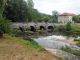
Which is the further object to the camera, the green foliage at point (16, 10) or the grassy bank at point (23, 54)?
the green foliage at point (16, 10)

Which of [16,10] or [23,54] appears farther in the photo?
[16,10]

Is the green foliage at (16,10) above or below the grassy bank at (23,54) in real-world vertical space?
above

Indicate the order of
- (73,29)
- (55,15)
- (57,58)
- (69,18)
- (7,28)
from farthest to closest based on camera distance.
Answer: (55,15)
(69,18)
(73,29)
(7,28)
(57,58)

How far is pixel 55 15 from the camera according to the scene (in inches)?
4001

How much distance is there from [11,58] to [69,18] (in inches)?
2810

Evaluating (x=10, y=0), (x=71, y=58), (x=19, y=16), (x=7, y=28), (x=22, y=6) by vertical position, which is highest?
(x=10, y=0)

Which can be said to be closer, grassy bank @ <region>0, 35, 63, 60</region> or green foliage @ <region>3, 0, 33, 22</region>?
grassy bank @ <region>0, 35, 63, 60</region>

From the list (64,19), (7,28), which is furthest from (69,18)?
(7,28)

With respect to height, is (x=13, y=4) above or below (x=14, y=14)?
above

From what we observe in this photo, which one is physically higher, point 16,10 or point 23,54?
point 16,10

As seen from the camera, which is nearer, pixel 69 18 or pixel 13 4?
pixel 13 4

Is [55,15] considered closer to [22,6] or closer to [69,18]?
[69,18]

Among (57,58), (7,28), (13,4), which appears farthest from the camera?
(13,4)

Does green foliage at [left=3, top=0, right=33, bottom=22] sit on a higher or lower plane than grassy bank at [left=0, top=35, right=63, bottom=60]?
higher
